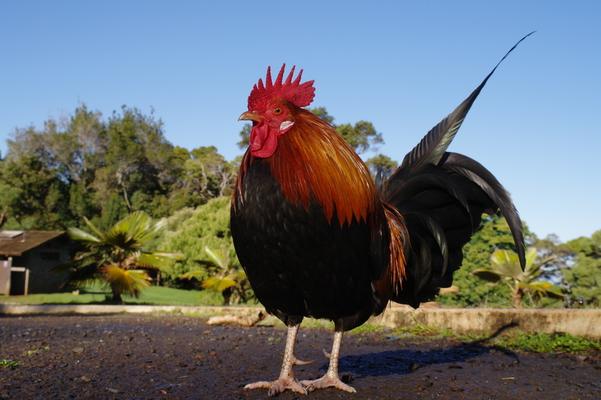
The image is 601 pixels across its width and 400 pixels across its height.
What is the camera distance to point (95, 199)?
41.2 meters

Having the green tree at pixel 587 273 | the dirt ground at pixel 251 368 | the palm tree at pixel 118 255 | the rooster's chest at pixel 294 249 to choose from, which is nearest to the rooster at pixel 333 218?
the rooster's chest at pixel 294 249

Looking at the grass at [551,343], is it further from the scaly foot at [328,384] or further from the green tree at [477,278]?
the green tree at [477,278]

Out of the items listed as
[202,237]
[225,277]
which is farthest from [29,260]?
[225,277]

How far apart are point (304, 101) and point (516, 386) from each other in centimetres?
264

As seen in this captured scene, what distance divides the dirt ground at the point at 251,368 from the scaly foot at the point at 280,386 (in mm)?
51

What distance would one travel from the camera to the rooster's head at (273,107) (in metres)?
3.40

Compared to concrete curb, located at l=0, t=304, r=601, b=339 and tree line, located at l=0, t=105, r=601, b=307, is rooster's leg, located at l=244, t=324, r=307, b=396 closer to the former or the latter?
concrete curb, located at l=0, t=304, r=601, b=339

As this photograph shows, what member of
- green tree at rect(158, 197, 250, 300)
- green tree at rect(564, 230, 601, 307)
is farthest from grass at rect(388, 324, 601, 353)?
green tree at rect(158, 197, 250, 300)

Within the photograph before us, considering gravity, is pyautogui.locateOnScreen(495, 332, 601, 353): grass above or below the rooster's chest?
below

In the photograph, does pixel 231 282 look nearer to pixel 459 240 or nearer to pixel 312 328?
pixel 312 328

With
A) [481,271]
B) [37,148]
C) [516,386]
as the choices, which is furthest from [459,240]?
[37,148]

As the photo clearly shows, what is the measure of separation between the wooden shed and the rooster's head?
69.8ft

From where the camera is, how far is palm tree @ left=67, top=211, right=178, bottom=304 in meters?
15.0

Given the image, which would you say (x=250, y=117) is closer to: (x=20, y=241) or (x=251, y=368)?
(x=251, y=368)
